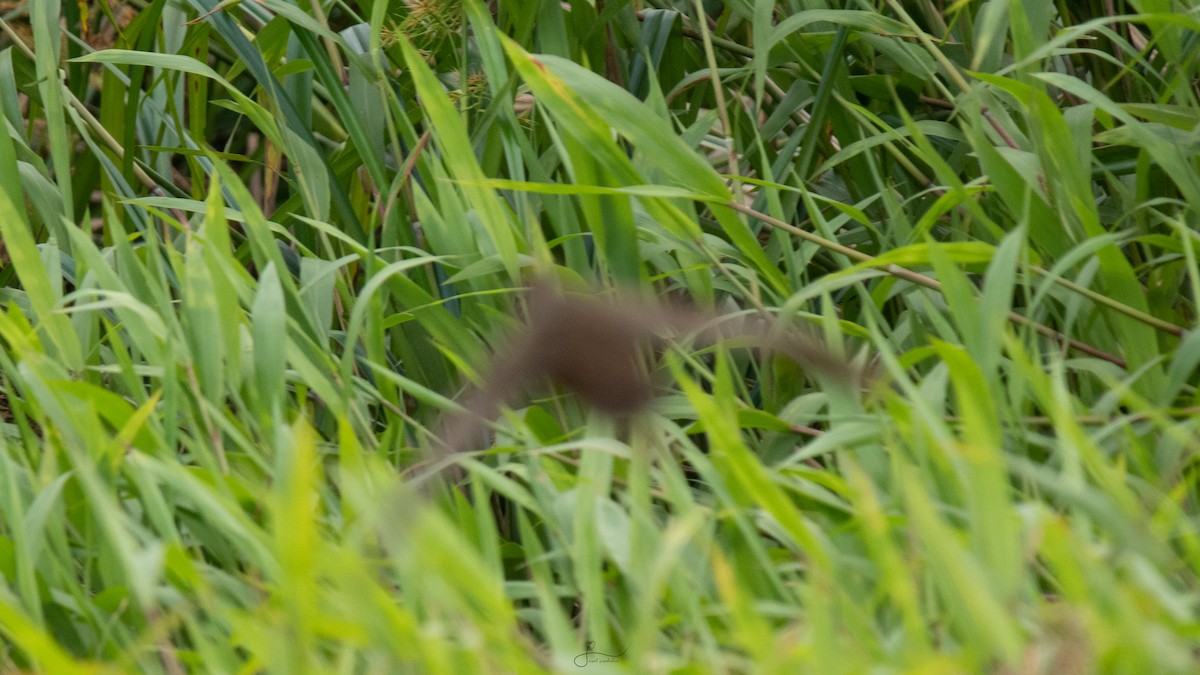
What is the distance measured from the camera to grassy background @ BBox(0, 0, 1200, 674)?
0.56 m

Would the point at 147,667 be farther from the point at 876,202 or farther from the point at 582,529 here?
the point at 876,202

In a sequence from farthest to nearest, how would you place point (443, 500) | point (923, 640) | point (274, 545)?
point (443, 500) → point (274, 545) → point (923, 640)

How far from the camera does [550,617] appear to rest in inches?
24.2

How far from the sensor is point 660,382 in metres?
0.95

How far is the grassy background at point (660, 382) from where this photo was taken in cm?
56

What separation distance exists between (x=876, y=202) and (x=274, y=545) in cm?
69

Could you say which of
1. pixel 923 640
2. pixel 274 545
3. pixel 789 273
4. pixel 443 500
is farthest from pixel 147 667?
pixel 789 273

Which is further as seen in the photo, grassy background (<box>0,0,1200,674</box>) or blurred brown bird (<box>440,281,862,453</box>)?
blurred brown bird (<box>440,281,862,453</box>)

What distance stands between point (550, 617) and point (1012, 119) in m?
0.65

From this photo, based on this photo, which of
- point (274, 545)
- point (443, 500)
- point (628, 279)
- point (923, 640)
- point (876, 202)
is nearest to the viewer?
point (923, 640)

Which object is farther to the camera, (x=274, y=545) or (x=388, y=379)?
(x=388, y=379)

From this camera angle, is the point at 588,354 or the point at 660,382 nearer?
the point at 588,354

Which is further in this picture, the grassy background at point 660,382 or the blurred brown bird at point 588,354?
the blurred brown bird at point 588,354

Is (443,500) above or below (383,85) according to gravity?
below
